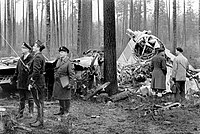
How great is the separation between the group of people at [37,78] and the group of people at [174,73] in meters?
2.90

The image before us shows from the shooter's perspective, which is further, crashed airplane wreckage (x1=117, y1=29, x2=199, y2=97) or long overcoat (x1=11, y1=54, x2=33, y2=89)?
crashed airplane wreckage (x1=117, y1=29, x2=199, y2=97)

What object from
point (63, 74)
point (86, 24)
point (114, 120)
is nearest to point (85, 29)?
point (86, 24)

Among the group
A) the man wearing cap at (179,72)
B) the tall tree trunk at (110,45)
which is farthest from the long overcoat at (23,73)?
the man wearing cap at (179,72)

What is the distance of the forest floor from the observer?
19.5 ft

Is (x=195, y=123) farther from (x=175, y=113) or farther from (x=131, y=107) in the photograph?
(x=131, y=107)

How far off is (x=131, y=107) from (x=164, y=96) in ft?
6.12

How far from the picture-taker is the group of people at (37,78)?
6.24m

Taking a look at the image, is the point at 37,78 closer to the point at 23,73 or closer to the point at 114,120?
the point at 23,73

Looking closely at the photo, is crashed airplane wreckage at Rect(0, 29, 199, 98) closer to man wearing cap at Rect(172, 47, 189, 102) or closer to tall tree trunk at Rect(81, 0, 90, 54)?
man wearing cap at Rect(172, 47, 189, 102)

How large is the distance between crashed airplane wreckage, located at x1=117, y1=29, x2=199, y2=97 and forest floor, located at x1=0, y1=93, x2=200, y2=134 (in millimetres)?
2501

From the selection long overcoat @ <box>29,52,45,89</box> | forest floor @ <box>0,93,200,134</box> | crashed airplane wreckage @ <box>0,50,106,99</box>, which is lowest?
forest floor @ <box>0,93,200,134</box>

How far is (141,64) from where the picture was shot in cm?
1241

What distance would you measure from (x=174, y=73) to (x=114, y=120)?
10.1ft

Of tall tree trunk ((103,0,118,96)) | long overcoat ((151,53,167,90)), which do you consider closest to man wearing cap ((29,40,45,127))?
tall tree trunk ((103,0,118,96))
